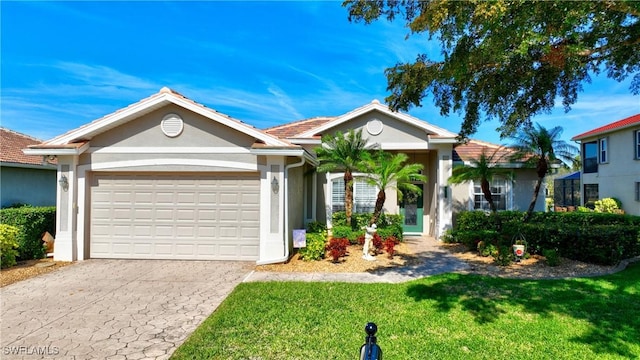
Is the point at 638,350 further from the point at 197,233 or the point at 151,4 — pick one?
the point at 151,4

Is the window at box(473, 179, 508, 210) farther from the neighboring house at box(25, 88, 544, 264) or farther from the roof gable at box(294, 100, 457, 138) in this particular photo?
the neighboring house at box(25, 88, 544, 264)

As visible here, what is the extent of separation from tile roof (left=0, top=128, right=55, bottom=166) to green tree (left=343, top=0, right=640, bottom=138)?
1324cm

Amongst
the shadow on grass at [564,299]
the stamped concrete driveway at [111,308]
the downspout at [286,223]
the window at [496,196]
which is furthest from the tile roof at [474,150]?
the stamped concrete driveway at [111,308]

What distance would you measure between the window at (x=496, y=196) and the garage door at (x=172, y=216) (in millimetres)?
10892

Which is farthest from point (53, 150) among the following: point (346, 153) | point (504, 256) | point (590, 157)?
point (590, 157)

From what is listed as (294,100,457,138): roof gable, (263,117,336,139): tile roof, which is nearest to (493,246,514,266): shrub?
(294,100,457,138): roof gable

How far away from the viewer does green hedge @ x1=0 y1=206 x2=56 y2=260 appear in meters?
9.42

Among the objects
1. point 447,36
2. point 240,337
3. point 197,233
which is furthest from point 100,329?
point 447,36

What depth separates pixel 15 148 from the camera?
15008 mm

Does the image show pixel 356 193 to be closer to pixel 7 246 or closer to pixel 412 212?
pixel 412 212

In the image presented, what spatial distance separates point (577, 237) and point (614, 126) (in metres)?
15.8

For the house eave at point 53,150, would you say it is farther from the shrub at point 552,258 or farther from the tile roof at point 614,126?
the tile roof at point 614,126

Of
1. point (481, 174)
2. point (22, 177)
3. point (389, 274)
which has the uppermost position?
point (481, 174)

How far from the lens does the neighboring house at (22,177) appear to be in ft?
43.0
